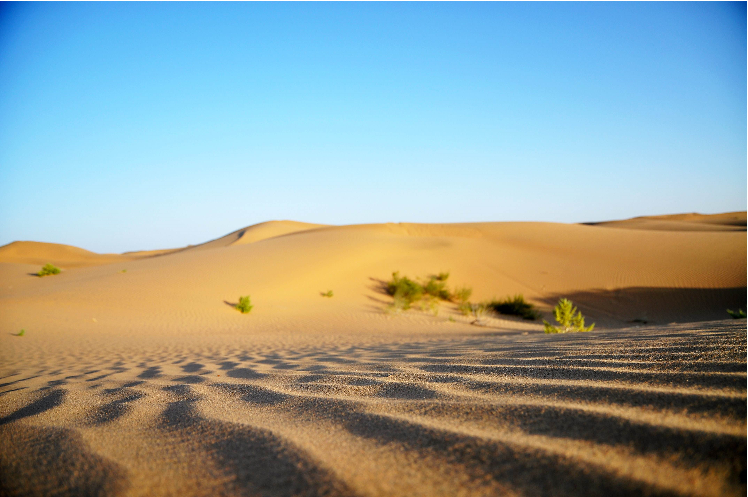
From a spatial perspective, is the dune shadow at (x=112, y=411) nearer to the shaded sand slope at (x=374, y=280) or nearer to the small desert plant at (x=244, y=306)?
the shaded sand slope at (x=374, y=280)

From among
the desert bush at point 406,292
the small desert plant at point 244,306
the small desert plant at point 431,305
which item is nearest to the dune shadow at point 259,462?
the small desert plant at point 244,306

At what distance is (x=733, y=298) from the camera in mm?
12133

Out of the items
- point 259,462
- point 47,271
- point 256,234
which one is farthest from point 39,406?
point 256,234

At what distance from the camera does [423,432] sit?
4.72ft

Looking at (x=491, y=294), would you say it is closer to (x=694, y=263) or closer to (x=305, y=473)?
(x=694, y=263)

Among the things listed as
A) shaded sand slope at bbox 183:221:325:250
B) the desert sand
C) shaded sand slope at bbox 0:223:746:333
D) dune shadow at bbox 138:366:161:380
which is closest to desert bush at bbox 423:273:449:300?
shaded sand slope at bbox 0:223:746:333

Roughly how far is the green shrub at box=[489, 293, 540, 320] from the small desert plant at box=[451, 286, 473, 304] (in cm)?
104

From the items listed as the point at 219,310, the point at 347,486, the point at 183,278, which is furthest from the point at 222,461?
the point at 183,278

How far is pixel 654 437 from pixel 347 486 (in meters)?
0.95

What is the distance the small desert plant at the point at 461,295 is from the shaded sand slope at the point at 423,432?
10.7 meters

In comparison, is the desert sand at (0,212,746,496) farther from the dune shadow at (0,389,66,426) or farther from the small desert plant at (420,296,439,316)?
the small desert plant at (420,296,439,316)

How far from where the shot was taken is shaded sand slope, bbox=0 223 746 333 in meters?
10.9

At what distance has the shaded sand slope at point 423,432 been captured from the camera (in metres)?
1.11

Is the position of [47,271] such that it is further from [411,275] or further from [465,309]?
[465,309]
